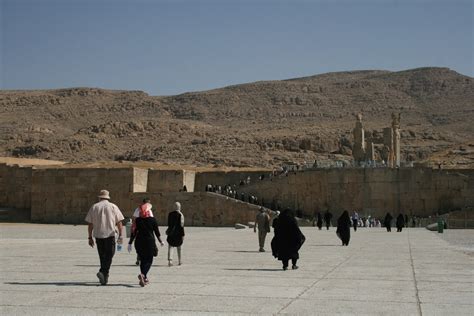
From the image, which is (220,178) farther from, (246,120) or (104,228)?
(246,120)

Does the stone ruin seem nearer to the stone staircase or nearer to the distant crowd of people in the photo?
the stone staircase

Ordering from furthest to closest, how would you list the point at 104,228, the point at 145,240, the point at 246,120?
1. the point at 246,120
2. the point at 145,240
3. the point at 104,228

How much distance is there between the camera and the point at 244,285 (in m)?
11.0

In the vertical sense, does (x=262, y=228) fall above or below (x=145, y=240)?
above

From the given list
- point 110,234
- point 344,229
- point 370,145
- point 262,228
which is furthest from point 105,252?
point 370,145

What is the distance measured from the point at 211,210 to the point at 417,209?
10242mm

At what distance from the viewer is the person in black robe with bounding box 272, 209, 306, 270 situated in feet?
44.9

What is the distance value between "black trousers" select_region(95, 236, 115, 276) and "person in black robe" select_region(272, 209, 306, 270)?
3.52 meters

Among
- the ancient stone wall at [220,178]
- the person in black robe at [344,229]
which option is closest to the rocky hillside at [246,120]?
the ancient stone wall at [220,178]

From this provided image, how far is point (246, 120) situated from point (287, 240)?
110m

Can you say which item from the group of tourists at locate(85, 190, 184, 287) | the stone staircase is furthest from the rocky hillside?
the group of tourists at locate(85, 190, 184, 287)

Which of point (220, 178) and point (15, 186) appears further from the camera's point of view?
point (220, 178)

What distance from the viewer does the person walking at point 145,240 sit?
36.4 feet

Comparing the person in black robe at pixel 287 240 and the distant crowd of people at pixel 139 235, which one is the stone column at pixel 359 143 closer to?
the person in black robe at pixel 287 240
